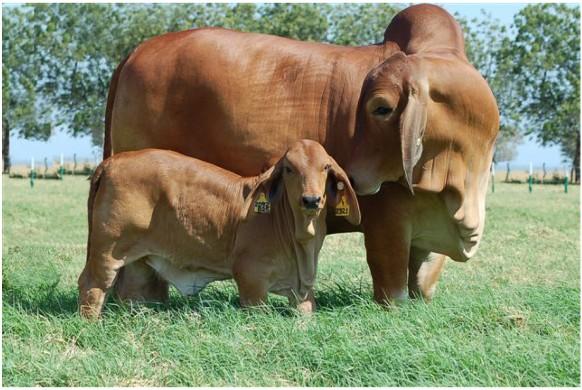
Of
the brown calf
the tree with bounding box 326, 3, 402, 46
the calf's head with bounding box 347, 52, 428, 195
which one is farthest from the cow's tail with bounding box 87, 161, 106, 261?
the tree with bounding box 326, 3, 402, 46

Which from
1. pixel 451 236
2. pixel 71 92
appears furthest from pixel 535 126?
pixel 451 236

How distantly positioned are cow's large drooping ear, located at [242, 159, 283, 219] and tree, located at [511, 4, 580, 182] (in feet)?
109

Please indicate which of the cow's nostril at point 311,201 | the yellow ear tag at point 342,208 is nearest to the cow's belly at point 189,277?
the yellow ear tag at point 342,208

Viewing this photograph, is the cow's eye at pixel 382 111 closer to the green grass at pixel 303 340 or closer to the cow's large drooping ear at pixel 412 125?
the cow's large drooping ear at pixel 412 125

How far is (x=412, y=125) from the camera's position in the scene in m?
5.81

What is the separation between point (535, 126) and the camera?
3853 cm

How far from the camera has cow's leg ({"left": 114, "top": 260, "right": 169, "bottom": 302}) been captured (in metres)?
6.69

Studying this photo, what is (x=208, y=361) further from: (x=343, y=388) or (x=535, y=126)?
(x=535, y=126)

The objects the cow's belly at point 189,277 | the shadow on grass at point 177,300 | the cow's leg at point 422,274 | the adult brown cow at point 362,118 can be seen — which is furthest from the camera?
the cow's leg at point 422,274

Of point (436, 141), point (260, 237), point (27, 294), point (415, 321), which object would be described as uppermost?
point (436, 141)

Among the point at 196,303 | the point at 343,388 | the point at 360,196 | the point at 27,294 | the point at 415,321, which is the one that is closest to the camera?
the point at 343,388

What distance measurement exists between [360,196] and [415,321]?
100 cm

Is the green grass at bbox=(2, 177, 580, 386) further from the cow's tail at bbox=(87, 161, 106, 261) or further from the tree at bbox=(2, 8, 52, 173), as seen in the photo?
the tree at bbox=(2, 8, 52, 173)

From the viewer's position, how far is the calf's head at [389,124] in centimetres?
584
